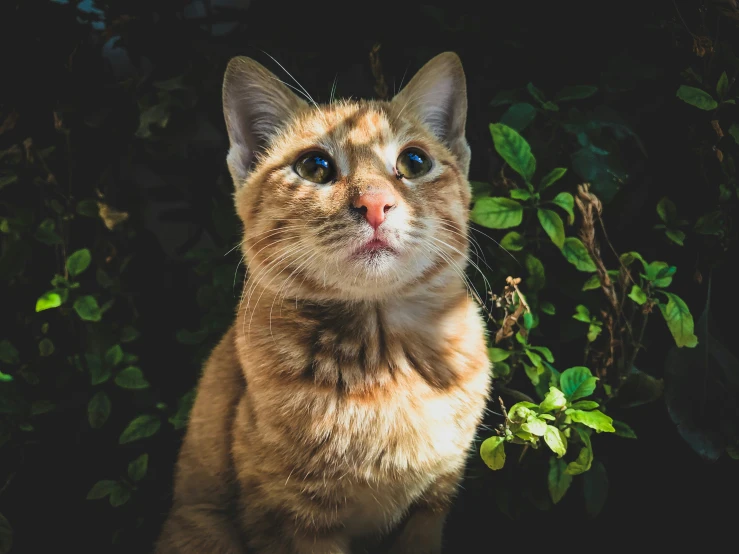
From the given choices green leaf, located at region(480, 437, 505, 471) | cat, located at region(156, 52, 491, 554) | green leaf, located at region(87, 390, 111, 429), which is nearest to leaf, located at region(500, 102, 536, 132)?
cat, located at region(156, 52, 491, 554)

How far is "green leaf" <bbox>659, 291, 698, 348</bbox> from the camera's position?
142cm

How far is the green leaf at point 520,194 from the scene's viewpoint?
56.9 inches

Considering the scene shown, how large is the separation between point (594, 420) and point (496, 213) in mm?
521

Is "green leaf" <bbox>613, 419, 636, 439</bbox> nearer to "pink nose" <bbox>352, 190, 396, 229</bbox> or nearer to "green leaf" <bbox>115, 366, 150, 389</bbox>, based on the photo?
"pink nose" <bbox>352, 190, 396, 229</bbox>

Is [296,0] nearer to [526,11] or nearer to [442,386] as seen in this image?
[526,11]

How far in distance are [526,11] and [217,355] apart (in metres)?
1.28

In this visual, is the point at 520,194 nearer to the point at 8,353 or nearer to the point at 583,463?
the point at 583,463

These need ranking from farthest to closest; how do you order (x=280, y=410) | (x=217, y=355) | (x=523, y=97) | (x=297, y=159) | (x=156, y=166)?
(x=156, y=166) < (x=523, y=97) < (x=217, y=355) < (x=297, y=159) < (x=280, y=410)

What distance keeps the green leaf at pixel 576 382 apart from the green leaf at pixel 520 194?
0.43 meters

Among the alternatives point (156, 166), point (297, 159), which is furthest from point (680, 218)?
point (156, 166)

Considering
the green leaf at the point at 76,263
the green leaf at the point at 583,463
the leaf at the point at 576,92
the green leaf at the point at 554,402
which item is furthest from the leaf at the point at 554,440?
the green leaf at the point at 76,263

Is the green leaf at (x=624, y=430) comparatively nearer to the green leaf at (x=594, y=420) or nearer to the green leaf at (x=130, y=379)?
the green leaf at (x=594, y=420)

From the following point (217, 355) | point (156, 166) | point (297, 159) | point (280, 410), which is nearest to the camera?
point (280, 410)

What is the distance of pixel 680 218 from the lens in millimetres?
1538
